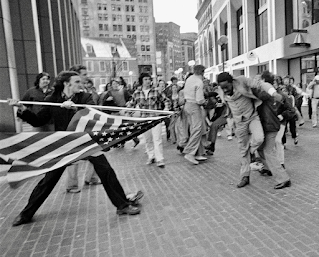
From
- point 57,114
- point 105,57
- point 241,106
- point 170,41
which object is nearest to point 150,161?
point 241,106

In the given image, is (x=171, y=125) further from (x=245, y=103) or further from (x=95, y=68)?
(x=95, y=68)

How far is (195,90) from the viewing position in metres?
6.77

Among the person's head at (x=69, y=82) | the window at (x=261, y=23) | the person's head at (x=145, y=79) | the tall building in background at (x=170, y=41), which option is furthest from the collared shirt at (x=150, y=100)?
the tall building in background at (x=170, y=41)

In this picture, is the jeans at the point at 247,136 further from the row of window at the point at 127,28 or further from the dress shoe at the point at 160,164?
the row of window at the point at 127,28

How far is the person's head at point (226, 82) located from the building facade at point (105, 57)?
5830 cm

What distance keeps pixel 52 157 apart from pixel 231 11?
1412 inches

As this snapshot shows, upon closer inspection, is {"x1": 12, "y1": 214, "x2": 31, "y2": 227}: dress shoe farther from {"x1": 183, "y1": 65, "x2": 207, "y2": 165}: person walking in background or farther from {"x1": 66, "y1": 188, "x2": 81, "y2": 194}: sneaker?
{"x1": 183, "y1": 65, "x2": 207, "y2": 165}: person walking in background

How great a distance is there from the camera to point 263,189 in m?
4.88

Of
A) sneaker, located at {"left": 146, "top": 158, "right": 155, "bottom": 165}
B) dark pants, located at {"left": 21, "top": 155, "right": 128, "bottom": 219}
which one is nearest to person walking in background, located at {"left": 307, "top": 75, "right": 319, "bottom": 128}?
sneaker, located at {"left": 146, "top": 158, "right": 155, "bottom": 165}

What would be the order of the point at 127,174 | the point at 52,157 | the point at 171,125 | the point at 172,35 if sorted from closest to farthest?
the point at 52,157 → the point at 127,174 → the point at 171,125 → the point at 172,35

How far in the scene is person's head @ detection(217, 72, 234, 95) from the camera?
4789 mm

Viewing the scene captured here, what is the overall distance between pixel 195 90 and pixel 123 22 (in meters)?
101

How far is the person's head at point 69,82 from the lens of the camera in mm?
4211

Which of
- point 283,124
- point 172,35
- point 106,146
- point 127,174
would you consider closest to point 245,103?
point 283,124
